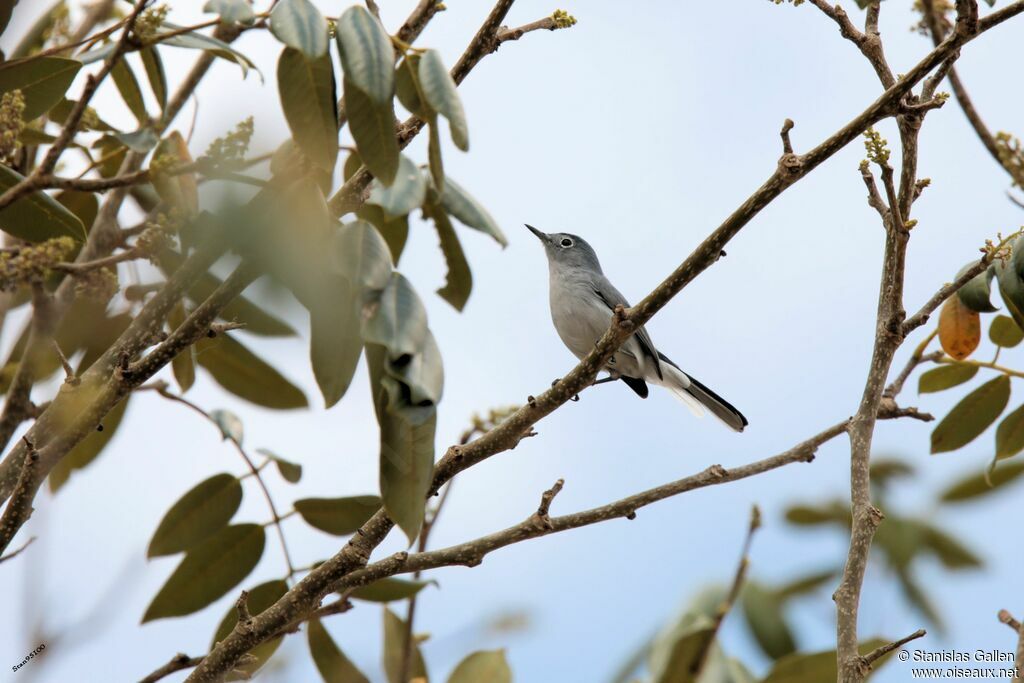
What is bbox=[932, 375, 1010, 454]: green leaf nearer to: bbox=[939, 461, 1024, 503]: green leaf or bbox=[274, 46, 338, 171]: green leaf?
bbox=[939, 461, 1024, 503]: green leaf

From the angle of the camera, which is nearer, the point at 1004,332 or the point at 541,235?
the point at 1004,332

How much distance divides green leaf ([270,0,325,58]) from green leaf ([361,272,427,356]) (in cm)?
38

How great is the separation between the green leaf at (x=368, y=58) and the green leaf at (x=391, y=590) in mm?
1565

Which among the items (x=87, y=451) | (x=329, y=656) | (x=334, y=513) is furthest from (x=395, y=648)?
(x=87, y=451)

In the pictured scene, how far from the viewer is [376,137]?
166 centimetres

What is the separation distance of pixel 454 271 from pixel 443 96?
83 cm

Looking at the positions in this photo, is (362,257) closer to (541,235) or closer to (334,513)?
(334,513)

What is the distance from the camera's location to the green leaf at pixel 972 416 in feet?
9.83

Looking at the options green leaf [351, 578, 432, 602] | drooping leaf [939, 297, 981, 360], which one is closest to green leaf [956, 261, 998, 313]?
drooping leaf [939, 297, 981, 360]

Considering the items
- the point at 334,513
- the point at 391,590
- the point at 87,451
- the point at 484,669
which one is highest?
the point at 87,451

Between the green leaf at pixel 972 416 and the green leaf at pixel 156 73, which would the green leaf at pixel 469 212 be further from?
the green leaf at pixel 972 416

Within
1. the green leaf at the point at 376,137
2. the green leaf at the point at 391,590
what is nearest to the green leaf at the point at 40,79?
the green leaf at the point at 376,137

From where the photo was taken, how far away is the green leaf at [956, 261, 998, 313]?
2670mm

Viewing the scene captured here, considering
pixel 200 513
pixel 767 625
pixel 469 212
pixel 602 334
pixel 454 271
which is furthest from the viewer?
pixel 602 334
